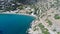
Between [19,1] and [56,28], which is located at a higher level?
[56,28]

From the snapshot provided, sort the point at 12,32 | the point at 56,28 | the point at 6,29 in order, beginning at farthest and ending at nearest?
the point at 6,29 < the point at 12,32 < the point at 56,28

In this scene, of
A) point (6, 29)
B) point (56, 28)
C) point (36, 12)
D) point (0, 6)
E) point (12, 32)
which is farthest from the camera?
point (0, 6)

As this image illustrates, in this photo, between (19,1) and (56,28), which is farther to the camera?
(19,1)


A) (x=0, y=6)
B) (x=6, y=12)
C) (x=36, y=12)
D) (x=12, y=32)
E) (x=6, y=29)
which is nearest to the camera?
(x=12, y=32)

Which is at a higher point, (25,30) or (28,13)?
(25,30)

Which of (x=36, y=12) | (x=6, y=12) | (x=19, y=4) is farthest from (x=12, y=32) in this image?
(x=19, y=4)

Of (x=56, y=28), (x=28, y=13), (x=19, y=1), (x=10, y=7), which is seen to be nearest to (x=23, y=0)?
(x=19, y=1)

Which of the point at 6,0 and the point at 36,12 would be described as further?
the point at 6,0

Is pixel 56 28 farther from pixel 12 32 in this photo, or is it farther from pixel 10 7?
pixel 10 7

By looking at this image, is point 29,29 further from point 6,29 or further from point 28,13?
point 28,13
